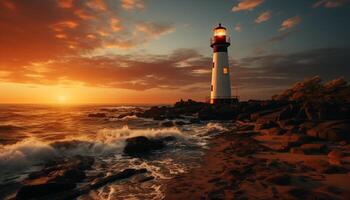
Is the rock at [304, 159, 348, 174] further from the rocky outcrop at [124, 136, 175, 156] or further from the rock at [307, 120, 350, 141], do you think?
the rocky outcrop at [124, 136, 175, 156]

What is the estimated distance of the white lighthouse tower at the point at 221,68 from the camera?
111ft

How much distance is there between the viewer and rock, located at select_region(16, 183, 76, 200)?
Answer: 6.62m

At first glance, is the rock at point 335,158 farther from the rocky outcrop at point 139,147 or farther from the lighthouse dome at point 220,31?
the lighthouse dome at point 220,31

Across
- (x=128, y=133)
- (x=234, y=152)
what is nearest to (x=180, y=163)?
(x=234, y=152)

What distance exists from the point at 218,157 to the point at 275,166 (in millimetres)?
2520

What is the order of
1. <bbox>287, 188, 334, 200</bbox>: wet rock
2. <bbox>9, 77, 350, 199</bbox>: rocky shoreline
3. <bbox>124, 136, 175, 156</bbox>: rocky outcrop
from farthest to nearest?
<bbox>124, 136, 175, 156</bbox>: rocky outcrop → <bbox>9, 77, 350, 199</bbox>: rocky shoreline → <bbox>287, 188, 334, 200</bbox>: wet rock

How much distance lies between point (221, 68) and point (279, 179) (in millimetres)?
28090

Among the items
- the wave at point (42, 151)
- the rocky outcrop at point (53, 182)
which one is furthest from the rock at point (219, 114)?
the rocky outcrop at point (53, 182)

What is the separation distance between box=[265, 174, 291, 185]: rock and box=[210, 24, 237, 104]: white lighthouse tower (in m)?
27.5

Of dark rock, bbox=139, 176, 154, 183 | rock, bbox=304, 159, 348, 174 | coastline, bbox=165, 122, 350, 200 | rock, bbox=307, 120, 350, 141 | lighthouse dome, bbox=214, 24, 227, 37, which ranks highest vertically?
lighthouse dome, bbox=214, 24, 227, 37

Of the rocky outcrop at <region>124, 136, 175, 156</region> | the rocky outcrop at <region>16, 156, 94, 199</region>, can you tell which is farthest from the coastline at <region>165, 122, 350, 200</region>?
the rocky outcrop at <region>124, 136, 175, 156</region>

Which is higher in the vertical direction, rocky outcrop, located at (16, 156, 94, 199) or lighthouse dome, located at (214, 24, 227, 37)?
lighthouse dome, located at (214, 24, 227, 37)

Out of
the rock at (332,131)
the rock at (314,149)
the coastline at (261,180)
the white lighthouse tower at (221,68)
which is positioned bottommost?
the coastline at (261,180)

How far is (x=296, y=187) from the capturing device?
6.21 meters
